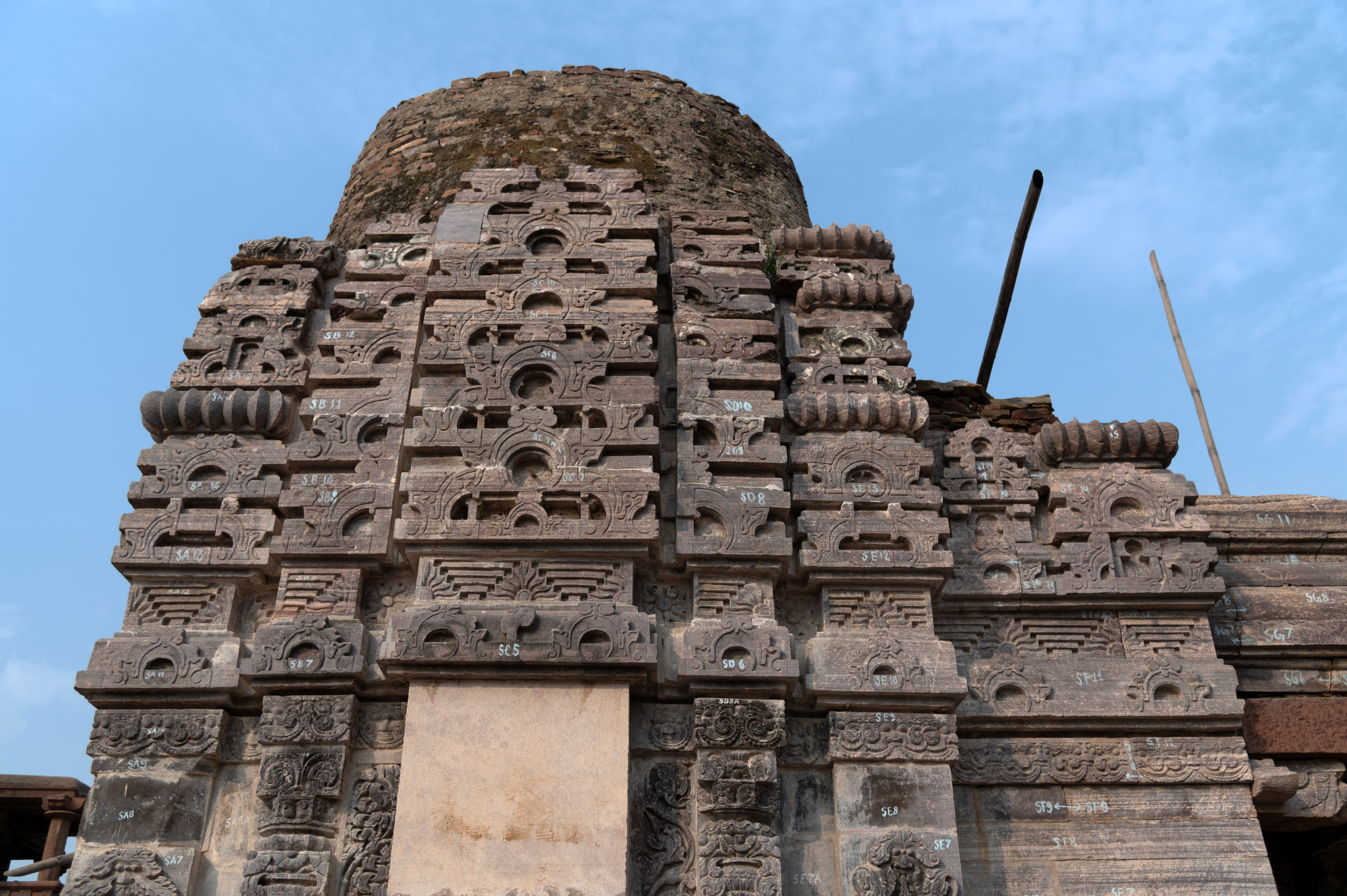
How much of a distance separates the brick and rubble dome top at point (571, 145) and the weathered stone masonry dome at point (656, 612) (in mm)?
1452

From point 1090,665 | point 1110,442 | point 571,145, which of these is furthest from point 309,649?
point 571,145

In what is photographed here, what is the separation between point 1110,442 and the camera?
20.4 feet

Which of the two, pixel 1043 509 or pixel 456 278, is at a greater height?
pixel 456 278

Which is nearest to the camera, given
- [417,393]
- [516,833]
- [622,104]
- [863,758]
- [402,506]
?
[516,833]

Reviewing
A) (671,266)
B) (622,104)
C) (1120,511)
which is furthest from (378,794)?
(622,104)

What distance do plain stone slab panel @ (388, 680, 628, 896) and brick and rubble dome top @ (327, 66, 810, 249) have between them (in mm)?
4118

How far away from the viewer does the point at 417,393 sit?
5.84m

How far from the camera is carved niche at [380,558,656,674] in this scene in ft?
16.0

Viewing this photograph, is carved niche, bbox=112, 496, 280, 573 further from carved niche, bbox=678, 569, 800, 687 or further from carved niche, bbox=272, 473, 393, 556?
carved niche, bbox=678, 569, 800, 687

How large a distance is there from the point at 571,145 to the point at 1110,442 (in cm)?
452

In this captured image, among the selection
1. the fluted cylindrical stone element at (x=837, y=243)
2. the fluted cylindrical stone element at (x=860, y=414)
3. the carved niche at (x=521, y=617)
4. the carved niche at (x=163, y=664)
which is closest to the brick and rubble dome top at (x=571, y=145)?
the fluted cylindrical stone element at (x=837, y=243)

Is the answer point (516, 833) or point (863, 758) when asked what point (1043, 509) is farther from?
point (516, 833)

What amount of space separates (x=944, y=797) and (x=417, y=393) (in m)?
3.30

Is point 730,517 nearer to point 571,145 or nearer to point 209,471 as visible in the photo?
point 209,471
